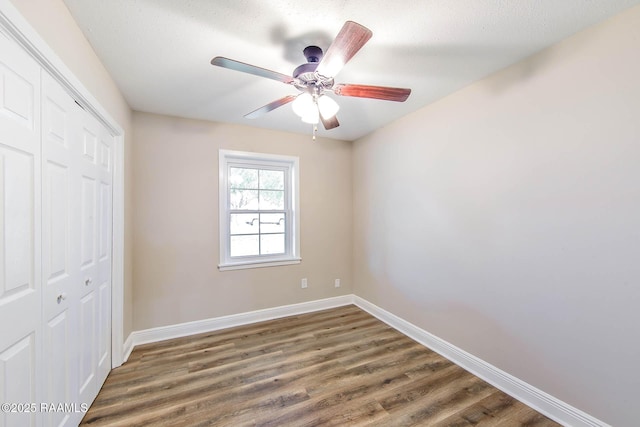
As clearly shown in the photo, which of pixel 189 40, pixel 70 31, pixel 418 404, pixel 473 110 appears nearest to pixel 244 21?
pixel 189 40

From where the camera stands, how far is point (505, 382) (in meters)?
1.89

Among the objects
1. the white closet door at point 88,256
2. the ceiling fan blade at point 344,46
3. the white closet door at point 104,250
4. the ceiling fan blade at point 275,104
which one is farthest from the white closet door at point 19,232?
the ceiling fan blade at point 344,46

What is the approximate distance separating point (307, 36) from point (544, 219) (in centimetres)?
194

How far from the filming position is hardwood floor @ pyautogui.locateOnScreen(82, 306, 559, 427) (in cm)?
165

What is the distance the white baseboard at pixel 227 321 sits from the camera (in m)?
2.62

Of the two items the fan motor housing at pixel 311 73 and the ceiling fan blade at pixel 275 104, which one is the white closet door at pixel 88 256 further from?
the fan motor housing at pixel 311 73

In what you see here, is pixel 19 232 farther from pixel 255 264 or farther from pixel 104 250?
pixel 255 264

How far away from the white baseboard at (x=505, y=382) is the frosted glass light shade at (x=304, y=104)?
2.36m

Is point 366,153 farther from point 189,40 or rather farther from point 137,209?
point 137,209

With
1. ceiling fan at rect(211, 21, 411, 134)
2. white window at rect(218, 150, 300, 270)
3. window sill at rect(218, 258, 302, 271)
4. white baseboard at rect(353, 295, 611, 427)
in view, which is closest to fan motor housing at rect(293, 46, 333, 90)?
ceiling fan at rect(211, 21, 411, 134)

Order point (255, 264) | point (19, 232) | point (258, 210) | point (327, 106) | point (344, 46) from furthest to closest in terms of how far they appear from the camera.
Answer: point (258, 210), point (255, 264), point (327, 106), point (344, 46), point (19, 232)

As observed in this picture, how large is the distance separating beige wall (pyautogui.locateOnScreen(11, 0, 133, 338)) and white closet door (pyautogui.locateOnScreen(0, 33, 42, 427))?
7.5 inches

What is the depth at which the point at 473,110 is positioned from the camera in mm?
2131

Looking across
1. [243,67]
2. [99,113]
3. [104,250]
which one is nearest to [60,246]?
[104,250]
